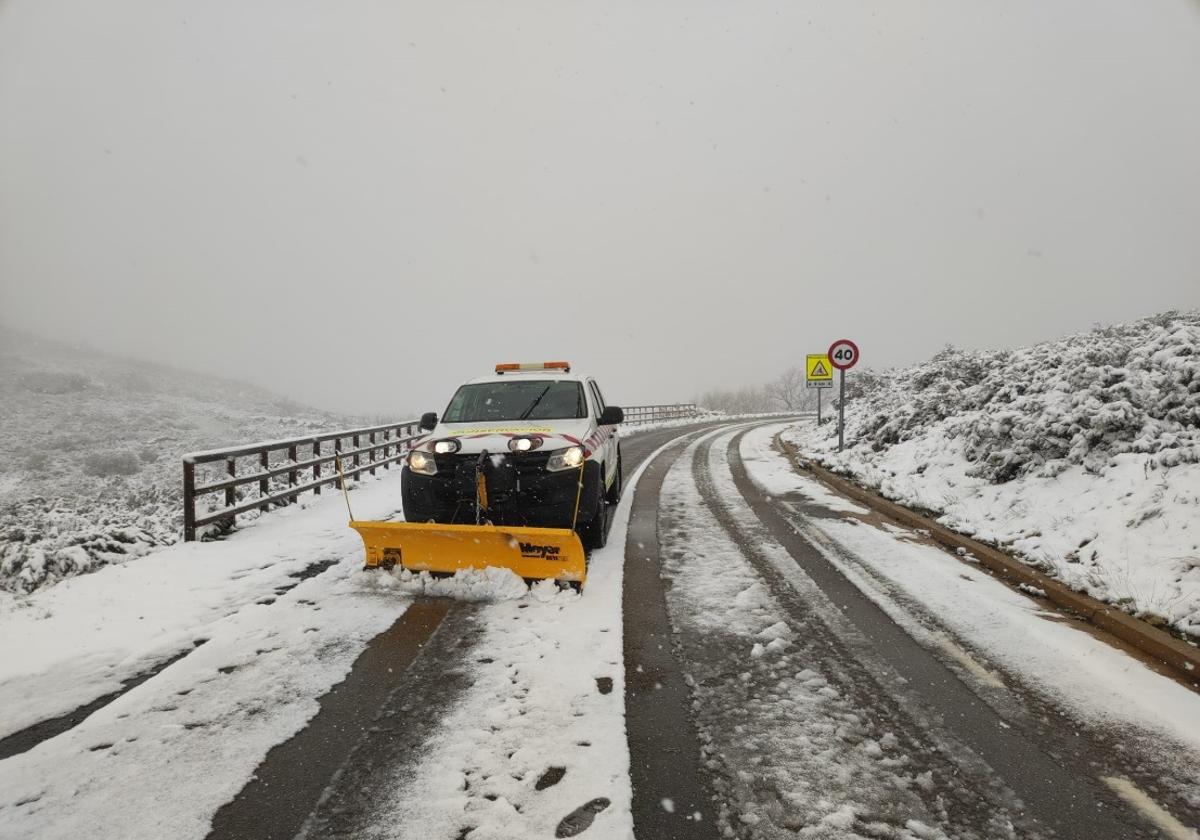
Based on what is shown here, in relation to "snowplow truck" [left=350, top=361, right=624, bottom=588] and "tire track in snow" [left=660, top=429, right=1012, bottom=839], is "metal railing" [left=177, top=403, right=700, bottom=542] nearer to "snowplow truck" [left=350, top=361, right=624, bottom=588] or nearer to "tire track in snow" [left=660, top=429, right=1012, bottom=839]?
"snowplow truck" [left=350, top=361, right=624, bottom=588]

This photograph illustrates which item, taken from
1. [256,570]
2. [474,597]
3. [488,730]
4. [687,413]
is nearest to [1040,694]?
[488,730]

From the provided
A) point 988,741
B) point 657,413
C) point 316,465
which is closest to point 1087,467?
point 988,741

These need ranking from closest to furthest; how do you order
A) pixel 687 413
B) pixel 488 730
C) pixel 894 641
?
pixel 488 730 < pixel 894 641 < pixel 687 413

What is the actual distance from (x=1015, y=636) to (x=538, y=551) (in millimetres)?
3630

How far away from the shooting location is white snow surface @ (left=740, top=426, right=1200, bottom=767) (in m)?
3.00

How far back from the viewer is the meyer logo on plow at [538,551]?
15.3 ft

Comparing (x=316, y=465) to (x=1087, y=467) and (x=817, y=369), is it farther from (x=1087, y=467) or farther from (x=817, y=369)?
(x=817, y=369)

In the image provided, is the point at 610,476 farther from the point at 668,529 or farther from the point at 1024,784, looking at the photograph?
the point at 1024,784

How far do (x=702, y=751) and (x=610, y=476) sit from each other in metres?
5.25

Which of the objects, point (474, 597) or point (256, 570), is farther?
point (256, 570)

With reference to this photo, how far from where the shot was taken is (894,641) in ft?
12.6

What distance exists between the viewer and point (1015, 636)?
12.9 feet

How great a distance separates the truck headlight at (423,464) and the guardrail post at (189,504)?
10.6 ft

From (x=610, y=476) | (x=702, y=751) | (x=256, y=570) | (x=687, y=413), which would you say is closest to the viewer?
(x=702, y=751)
